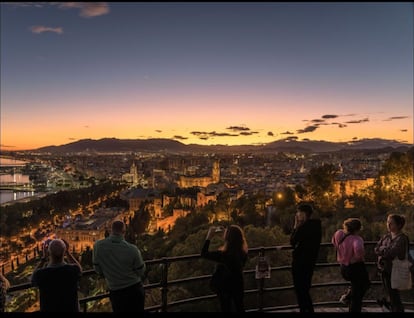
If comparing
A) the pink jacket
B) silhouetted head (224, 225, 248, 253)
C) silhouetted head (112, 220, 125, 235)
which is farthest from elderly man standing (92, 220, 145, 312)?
the pink jacket

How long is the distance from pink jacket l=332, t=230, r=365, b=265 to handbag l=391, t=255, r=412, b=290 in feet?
0.98

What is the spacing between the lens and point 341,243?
370 centimetres

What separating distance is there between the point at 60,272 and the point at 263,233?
1399 cm

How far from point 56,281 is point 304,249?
1863mm

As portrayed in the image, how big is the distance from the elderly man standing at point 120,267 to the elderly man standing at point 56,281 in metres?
0.31

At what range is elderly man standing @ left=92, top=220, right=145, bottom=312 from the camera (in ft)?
10.7

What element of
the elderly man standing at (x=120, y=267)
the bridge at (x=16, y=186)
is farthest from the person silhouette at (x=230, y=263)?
the bridge at (x=16, y=186)

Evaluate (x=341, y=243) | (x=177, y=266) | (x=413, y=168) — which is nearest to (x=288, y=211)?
(x=413, y=168)

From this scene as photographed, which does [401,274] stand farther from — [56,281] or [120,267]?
[56,281]

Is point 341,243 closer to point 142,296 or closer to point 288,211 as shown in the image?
point 142,296

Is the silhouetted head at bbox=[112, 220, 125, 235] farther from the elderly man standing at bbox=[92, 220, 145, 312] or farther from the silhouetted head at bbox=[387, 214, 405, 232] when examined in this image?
the silhouetted head at bbox=[387, 214, 405, 232]

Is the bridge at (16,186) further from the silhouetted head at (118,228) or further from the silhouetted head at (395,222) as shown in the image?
the silhouetted head at (395,222)

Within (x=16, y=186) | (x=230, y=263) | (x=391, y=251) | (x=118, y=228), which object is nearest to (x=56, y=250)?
(x=118, y=228)

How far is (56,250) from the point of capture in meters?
2.93
